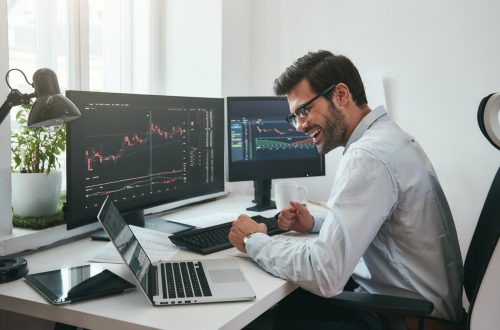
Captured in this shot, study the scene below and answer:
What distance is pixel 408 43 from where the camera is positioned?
7.66 ft

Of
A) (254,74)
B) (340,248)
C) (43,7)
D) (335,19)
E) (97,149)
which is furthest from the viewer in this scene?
(254,74)

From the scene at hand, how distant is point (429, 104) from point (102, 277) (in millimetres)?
1680

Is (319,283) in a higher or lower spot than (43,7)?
lower

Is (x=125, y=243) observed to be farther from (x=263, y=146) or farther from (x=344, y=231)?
(x=263, y=146)

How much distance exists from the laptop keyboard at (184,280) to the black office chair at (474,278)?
33 centimetres

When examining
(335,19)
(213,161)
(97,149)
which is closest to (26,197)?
(97,149)

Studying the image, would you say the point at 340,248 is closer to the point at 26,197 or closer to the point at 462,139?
the point at 26,197

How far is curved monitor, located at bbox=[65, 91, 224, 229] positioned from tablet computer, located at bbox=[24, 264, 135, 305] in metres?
0.20

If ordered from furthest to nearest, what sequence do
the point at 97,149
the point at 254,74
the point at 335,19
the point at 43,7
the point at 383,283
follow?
the point at 254,74 → the point at 335,19 → the point at 43,7 → the point at 97,149 → the point at 383,283

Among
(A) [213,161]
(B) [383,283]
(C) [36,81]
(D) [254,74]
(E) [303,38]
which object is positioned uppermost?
(E) [303,38]

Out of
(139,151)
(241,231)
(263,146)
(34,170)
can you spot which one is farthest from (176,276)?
(263,146)

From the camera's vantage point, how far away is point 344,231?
3.95 ft

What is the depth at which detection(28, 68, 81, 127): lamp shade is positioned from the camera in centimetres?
118

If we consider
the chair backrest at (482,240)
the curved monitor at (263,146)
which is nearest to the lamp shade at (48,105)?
the curved monitor at (263,146)
